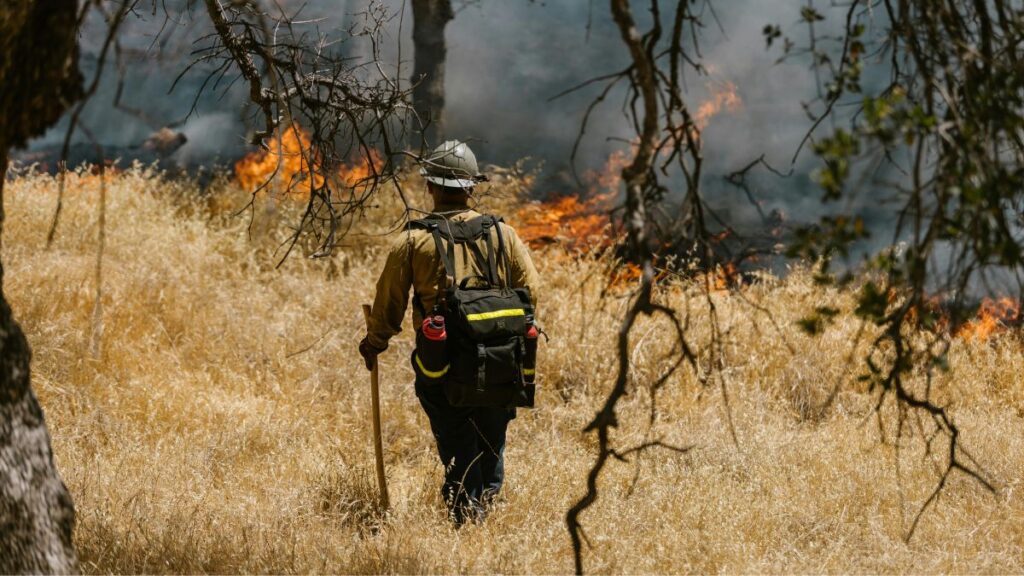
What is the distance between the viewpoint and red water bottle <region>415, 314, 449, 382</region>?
4.34 metres

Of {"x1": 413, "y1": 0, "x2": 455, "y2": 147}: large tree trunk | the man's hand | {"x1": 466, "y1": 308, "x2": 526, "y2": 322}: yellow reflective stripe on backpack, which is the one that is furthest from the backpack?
{"x1": 413, "y1": 0, "x2": 455, "y2": 147}: large tree trunk

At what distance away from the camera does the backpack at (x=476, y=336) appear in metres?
4.39

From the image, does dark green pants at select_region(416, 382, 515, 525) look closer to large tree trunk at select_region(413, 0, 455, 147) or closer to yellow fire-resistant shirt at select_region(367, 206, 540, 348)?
yellow fire-resistant shirt at select_region(367, 206, 540, 348)

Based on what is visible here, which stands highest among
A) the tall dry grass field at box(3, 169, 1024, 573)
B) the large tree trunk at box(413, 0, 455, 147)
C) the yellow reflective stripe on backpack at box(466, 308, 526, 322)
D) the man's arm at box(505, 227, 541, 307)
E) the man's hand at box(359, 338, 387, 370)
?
the large tree trunk at box(413, 0, 455, 147)

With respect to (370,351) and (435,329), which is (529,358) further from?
(370,351)

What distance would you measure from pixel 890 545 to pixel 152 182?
8.91 meters

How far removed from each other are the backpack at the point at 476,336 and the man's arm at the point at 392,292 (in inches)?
5.6

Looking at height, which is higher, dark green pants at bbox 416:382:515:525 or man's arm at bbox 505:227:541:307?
man's arm at bbox 505:227:541:307

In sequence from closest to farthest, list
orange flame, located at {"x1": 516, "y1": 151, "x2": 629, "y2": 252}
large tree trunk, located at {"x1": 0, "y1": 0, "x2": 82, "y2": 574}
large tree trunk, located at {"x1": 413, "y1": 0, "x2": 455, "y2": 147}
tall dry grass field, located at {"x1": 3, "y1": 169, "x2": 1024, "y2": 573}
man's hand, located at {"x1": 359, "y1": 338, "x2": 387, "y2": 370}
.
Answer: large tree trunk, located at {"x1": 0, "y1": 0, "x2": 82, "y2": 574} → tall dry grass field, located at {"x1": 3, "y1": 169, "x2": 1024, "y2": 573} → man's hand, located at {"x1": 359, "y1": 338, "x2": 387, "y2": 370} → orange flame, located at {"x1": 516, "y1": 151, "x2": 629, "y2": 252} → large tree trunk, located at {"x1": 413, "y1": 0, "x2": 455, "y2": 147}

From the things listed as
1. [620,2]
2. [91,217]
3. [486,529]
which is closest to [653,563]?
[486,529]

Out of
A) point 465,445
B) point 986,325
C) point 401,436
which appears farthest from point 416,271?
point 986,325

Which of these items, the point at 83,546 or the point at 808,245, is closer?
the point at 808,245

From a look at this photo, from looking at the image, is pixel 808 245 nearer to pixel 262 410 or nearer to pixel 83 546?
pixel 83 546

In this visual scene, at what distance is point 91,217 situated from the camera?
9.68 m
